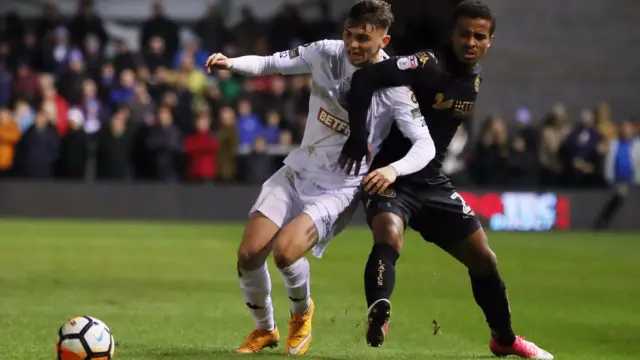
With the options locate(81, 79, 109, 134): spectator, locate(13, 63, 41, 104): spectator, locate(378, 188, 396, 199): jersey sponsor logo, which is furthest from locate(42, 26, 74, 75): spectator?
locate(378, 188, 396, 199): jersey sponsor logo

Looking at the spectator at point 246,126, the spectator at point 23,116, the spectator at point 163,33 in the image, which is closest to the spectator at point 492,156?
the spectator at point 246,126

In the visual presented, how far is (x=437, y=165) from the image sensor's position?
24.9 ft

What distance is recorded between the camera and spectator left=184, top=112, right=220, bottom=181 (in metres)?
21.8

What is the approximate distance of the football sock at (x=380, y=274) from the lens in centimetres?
687

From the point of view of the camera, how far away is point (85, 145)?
21719 mm

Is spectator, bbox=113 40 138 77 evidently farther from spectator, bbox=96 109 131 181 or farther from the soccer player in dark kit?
the soccer player in dark kit

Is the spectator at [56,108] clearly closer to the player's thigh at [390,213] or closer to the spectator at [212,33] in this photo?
the spectator at [212,33]

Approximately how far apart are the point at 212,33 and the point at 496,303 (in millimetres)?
18949

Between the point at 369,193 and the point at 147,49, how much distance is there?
1785 cm

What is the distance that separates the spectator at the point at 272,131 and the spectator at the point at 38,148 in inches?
153

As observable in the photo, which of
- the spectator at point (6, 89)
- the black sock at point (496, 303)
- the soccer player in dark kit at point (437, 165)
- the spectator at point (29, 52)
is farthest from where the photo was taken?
the spectator at point (29, 52)

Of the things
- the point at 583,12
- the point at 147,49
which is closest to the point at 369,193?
the point at 147,49

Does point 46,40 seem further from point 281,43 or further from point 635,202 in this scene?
point 635,202

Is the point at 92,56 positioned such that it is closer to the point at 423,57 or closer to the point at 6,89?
the point at 6,89
